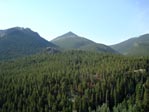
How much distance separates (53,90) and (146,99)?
62052 mm

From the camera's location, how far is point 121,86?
168750mm

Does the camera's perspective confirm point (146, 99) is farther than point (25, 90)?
No

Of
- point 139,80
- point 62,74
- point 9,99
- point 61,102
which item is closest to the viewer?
point 61,102

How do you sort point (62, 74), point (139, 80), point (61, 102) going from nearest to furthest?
1. point (61, 102)
2. point (139, 80)
3. point (62, 74)

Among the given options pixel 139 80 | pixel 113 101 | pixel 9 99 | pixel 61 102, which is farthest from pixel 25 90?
pixel 139 80

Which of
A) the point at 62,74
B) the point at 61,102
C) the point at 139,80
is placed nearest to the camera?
the point at 61,102

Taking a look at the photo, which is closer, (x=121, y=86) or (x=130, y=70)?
(x=121, y=86)

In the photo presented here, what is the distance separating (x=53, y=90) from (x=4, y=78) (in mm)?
44126

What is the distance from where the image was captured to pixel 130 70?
196875 millimetres

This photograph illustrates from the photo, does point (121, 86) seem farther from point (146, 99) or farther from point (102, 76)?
point (146, 99)

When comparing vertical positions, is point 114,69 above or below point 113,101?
above

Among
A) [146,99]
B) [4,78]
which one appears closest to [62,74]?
[4,78]

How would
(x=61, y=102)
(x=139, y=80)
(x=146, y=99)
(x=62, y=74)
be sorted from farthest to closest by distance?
(x=62, y=74) < (x=139, y=80) < (x=61, y=102) < (x=146, y=99)

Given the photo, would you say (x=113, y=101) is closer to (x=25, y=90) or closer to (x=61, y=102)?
(x=61, y=102)
